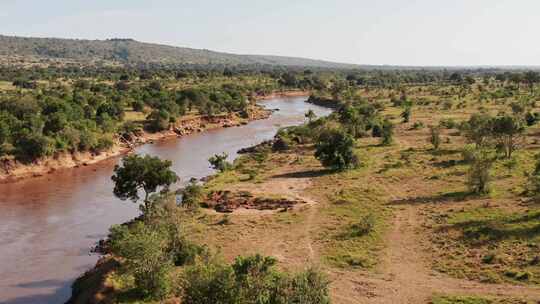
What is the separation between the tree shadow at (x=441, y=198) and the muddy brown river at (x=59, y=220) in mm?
22518

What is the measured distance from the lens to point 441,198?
4334 centimetres

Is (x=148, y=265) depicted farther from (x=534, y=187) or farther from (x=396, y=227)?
(x=534, y=187)

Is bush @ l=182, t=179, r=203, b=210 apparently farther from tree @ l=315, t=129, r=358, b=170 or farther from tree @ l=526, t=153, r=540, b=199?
tree @ l=526, t=153, r=540, b=199

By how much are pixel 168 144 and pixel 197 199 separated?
129ft

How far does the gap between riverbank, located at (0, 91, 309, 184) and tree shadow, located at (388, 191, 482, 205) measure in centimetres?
4080

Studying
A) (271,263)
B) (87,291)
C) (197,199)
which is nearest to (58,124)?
(197,199)

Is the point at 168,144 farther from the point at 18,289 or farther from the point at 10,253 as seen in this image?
the point at 18,289

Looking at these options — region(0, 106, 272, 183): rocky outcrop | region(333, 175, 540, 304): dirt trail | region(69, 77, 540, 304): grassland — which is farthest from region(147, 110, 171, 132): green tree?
region(333, 175, 540, 304): dirt trail

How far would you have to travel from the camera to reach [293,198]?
4519cm

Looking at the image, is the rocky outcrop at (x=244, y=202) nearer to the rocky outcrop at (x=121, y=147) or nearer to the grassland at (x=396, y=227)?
the grassland at (x=396, y=227)

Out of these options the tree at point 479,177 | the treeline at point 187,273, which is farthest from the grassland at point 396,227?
the treeline at point 187,273

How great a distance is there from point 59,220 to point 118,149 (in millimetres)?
32334

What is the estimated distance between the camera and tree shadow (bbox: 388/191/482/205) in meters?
42.7

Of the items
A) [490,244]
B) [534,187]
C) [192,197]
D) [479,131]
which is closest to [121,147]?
[192,197]
